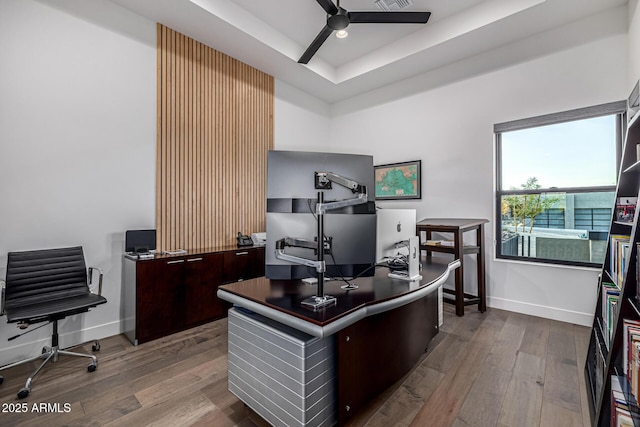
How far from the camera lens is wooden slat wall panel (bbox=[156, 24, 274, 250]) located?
11.2 feet

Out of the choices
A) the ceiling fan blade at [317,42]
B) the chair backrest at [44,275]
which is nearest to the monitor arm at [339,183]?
the ceiling fan blade at [317,42]

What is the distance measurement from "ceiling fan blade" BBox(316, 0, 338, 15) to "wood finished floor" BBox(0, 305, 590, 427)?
3.35m

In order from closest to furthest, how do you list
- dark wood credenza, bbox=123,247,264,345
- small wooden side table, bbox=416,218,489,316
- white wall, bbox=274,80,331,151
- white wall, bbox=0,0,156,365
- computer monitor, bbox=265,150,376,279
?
computer monitor, bbox=265,150,376,279 → white wall, bbox=0,0,156,365 → dark wood credenza, bbox=123,247,264,345 → small wooden side table, bbox=416,218,489,316 → white wall, bbox=274,80,331,151

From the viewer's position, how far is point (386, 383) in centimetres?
186

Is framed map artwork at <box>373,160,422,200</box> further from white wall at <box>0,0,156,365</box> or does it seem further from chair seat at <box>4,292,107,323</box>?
chair seat at <box>4,292,107,323</box>

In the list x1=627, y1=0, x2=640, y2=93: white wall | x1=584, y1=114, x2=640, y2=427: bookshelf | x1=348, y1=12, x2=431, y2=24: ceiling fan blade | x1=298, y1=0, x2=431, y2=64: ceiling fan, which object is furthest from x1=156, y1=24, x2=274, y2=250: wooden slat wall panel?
x1=627, y1=0, x2=640, y2=93: white wall

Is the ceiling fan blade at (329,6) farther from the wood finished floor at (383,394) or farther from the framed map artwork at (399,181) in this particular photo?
the wood finished floor at (383,394)

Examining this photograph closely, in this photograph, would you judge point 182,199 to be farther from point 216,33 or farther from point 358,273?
point 358,273

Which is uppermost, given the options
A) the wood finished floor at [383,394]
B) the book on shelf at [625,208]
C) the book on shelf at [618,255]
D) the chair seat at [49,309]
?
the book on shelf at [625,208]

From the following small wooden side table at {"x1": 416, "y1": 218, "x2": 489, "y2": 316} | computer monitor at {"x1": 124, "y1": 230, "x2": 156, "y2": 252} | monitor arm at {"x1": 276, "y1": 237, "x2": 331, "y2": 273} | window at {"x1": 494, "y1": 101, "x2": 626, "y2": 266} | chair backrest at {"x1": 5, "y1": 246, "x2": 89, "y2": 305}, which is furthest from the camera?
small wooden side table at {"x1": 416, "y1": 218, "x2": 489, "y2": 316}

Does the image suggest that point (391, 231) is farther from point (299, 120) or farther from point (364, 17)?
point (299, 120)

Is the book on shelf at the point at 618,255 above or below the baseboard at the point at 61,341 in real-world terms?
above

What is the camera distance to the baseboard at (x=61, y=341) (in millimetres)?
2408

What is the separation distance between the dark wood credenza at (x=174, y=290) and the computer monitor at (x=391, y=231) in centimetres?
A: 219
